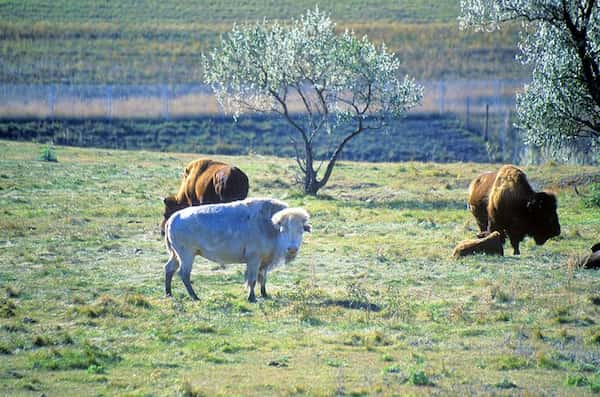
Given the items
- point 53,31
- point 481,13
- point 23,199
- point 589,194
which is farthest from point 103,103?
point 481,13

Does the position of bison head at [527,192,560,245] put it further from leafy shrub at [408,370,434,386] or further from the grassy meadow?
leafy shrub at [408,370,434,386]

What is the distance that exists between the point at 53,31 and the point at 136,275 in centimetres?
6230

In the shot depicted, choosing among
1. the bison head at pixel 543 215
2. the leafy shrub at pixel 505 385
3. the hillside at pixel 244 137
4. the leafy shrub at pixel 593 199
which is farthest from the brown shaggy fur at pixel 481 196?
the hillside at pixel 244 137

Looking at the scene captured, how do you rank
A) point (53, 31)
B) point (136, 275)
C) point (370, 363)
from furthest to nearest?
point (53, 31) < point (136, 275) < point (370, 363)

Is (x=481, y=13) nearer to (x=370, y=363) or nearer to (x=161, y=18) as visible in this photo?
(x=370, y=363)

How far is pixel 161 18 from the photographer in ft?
288

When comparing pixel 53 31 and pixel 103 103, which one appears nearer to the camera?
pixel 103 103

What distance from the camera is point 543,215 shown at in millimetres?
23125

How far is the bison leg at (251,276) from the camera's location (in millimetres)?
17938

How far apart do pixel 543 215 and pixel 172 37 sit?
204 ft

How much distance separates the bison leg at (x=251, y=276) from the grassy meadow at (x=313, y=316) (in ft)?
0.82

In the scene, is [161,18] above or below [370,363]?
above

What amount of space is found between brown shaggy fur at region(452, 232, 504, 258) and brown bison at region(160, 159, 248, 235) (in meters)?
5.72

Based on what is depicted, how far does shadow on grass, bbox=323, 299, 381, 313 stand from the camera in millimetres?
17298
